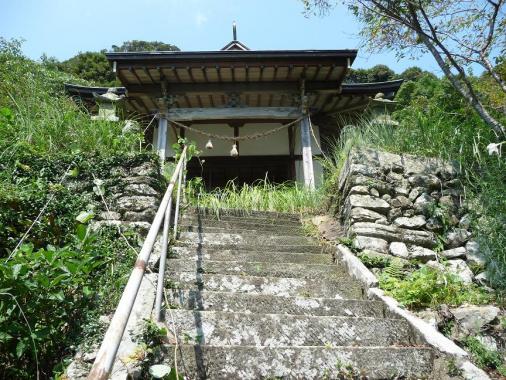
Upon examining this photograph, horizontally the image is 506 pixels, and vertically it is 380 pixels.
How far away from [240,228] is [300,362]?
270 cm

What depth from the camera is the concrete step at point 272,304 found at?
9.46 ft

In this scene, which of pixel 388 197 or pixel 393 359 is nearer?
→ pixel 393 359

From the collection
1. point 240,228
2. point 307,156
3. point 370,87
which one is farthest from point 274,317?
point 370,87

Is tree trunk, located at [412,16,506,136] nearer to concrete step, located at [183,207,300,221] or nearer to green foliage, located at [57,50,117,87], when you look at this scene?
concrete step, located at [183,207,300,221]

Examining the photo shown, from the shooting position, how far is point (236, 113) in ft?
26.2

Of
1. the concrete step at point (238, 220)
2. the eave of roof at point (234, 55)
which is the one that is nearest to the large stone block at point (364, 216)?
the concrete step at point (238, 220)

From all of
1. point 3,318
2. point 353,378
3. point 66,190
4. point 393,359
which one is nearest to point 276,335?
point 353,378

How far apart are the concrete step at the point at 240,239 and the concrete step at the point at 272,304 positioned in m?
1.25

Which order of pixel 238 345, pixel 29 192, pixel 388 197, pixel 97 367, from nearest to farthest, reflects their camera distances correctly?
pixel 97 367 → pixel 238 345 → pixel 29 192 → pixel 388 197

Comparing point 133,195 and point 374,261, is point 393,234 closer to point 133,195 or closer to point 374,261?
point 374,261

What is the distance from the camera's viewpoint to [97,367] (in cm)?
96

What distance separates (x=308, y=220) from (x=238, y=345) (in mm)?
3198

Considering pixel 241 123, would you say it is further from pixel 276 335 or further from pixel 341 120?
pixel 276 335

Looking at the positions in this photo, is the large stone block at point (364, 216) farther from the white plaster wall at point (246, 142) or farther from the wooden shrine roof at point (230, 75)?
the white plaster wall at point (246, 142)
